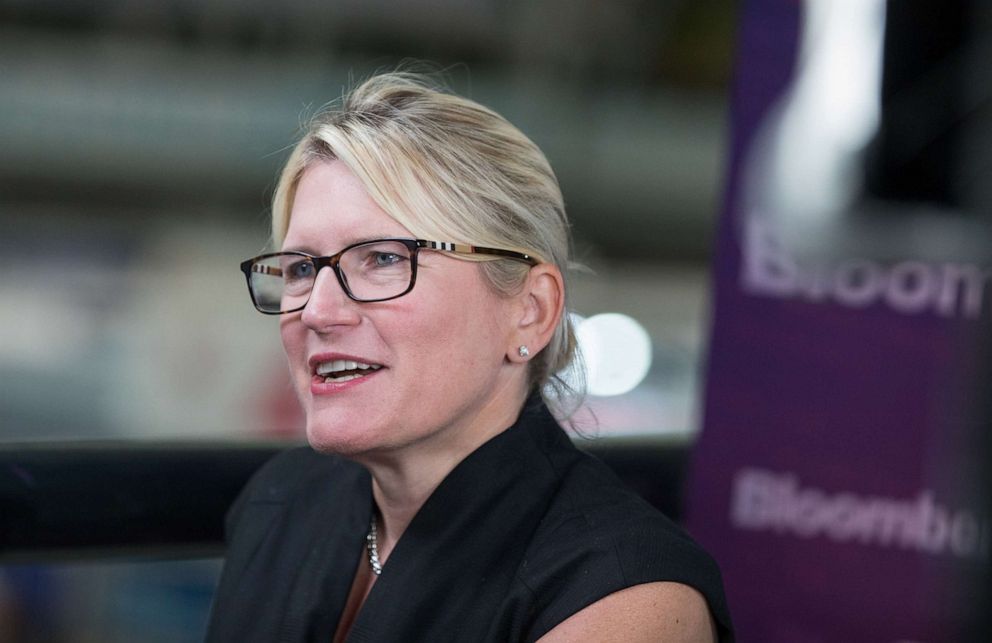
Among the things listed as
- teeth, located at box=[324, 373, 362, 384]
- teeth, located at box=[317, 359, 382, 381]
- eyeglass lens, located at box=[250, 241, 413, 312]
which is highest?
eyeglass lens, located at box=[250, 241, 413, 312]

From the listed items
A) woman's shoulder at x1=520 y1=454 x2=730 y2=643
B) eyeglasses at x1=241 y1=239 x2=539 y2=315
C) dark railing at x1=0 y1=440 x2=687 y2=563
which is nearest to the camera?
woman's shoulder at x1=520 y1=454 x2=730 y2=643

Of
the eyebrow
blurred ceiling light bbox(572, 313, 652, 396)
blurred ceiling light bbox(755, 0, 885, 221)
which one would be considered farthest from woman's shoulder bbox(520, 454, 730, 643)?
blurred ceiling light bbox(572, 313, 652, 396)

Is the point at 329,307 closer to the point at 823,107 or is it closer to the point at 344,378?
the point at 344,378

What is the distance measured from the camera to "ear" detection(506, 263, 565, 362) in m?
1.49

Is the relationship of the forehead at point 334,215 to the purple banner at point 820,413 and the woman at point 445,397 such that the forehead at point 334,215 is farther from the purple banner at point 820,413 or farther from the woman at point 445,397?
the purple banner at point 820,413

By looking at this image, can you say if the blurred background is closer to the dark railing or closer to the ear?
the dark railing

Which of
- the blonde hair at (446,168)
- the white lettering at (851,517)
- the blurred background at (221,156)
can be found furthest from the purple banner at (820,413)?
the blurred background at (221,156)

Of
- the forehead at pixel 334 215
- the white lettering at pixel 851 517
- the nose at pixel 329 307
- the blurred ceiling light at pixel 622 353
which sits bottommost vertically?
the blurred ceiling light at pixel 622 353

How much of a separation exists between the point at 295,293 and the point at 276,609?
1.36ft

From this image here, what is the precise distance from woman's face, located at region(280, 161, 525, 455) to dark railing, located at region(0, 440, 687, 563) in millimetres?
401

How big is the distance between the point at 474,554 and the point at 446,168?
1.51 ft

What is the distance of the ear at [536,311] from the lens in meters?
1.49

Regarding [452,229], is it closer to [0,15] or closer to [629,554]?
[629,554]

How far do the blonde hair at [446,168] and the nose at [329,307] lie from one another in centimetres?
11
